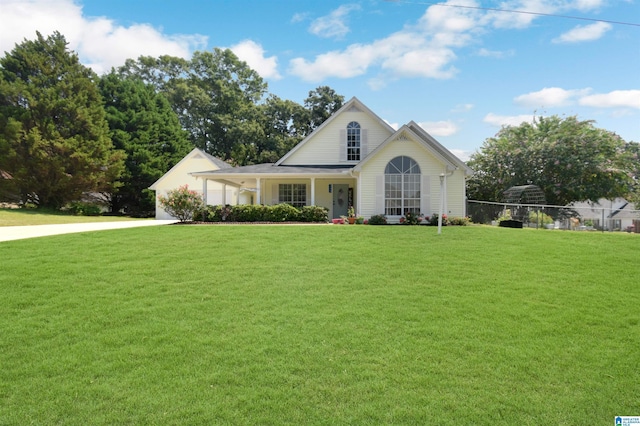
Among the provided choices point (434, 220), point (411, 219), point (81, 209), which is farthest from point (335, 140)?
point (81, 209)

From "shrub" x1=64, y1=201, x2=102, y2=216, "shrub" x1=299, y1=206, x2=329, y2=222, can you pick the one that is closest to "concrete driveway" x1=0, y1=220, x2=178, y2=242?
"shrub" x1=299, y1=206, x2=329, y2=222

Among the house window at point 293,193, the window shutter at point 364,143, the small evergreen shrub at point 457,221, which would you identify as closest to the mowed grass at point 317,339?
the small evergreen shrub at point 457,221

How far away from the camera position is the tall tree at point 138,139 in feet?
102

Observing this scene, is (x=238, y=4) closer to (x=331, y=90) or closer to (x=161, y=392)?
(x=161, y=392)

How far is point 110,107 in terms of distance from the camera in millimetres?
31938

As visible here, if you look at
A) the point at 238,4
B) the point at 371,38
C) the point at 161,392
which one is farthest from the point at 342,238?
Answer: the point at 161,392

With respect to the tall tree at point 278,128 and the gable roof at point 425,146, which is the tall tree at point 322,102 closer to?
the tall tree at point 278,128

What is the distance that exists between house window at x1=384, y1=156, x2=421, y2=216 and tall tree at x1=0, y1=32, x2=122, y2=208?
21.7 m

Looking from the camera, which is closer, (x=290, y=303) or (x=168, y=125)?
(x=290, y=303)

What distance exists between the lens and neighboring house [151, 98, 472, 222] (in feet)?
58.2

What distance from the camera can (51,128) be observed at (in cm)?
2591

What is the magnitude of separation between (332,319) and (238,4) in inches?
349

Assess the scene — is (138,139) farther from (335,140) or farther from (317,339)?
(317,339)

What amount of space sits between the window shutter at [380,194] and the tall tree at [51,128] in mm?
21227
